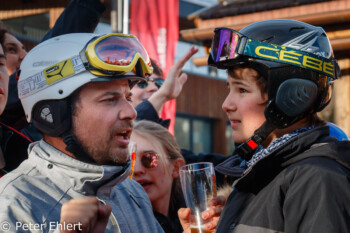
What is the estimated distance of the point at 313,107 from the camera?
2994 mm

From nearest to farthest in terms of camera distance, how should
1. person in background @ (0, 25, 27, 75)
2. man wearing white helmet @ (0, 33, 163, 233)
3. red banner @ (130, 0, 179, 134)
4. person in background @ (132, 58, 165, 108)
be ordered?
man wearing white helmet @ (0, 33, 163, 233) < person in background @ (0, 25, 27, 75) < person in background @ (132, 58, 165, 108) < red banner @ (130, 0, 179, 134)

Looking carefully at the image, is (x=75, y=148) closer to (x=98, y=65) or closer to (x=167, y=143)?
(x=98, y=65)

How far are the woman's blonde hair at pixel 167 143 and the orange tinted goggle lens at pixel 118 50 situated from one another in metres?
1.48

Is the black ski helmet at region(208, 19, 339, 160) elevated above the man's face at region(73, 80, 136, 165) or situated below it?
above

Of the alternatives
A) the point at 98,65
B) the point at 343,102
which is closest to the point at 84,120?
the point at 98,65

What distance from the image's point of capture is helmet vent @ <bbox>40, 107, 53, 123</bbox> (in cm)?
306

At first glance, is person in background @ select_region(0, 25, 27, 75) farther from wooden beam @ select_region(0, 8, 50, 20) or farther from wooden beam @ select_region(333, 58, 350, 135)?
wooden beam @ select_region(0, 8, 50, 20)

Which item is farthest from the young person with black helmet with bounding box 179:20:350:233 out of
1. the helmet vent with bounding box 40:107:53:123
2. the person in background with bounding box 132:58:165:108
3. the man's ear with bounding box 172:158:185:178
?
the person in background with bounding box 132:58:165:108

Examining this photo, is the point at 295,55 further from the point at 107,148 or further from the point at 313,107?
the point at 107,148

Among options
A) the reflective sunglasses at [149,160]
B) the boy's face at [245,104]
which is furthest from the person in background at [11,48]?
the boy's face at [245,104]

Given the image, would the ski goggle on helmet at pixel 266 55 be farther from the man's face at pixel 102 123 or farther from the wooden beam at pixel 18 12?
the wooden beam at pixel 18 12

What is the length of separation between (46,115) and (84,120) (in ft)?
0.73

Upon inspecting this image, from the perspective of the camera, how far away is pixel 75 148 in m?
Result: 3.00

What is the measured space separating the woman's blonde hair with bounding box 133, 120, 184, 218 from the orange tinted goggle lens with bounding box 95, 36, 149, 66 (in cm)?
148
